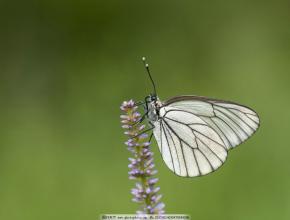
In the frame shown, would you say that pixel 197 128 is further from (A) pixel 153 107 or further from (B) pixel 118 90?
(B) pixel 118 90

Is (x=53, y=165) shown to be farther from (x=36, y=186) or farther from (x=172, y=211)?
(x=172, y=211)

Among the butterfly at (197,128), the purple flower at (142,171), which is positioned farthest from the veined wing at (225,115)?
the purple flower at (142,171)

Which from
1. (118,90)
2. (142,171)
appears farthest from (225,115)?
(118,90)

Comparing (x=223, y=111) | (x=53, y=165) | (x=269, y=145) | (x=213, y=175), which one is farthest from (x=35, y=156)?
(x=223, y=111)

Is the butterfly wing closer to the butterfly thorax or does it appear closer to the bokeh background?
the butterfly thorax

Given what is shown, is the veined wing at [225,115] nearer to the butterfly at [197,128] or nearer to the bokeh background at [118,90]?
the butterfly at [197,128]

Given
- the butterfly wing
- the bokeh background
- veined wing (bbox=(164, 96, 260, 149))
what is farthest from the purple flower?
the bokeh background
